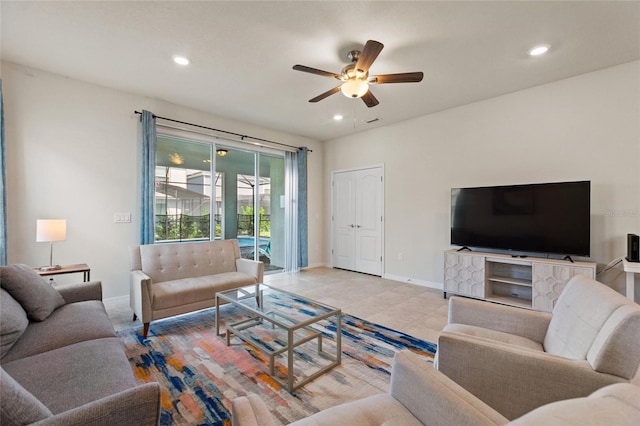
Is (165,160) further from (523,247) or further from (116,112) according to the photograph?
(523,247)

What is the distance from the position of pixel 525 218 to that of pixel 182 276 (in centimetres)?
432

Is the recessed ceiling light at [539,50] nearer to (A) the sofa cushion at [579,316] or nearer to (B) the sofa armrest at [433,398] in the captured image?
(A) the sofa cushion at [579,316]

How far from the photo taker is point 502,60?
2.91m

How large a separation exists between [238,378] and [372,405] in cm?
130

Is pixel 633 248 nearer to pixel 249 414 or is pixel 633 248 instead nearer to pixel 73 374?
pixel 249 414

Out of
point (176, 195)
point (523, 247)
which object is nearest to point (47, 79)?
point (176, 195)

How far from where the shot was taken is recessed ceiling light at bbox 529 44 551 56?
265 centimetres

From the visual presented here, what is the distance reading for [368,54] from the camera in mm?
2264

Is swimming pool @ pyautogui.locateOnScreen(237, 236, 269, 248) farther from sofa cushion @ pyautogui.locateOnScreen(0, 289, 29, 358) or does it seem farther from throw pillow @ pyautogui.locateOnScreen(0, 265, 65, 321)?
sofa cushion @ pyautogui.locateOnScreen(0, 289, 29, 358)

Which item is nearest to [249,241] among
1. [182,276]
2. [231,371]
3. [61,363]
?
[182,276]

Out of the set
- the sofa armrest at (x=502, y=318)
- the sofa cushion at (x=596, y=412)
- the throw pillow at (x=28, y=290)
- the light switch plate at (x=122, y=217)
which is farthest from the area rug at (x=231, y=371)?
the light switch plate at (x=122, y=217)

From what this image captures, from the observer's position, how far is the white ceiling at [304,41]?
2195 mm

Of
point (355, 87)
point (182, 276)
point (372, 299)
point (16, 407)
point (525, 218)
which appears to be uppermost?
point (355, 87)

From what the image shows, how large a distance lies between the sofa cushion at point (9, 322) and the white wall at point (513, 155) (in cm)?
460
